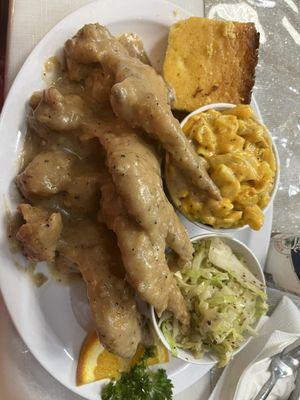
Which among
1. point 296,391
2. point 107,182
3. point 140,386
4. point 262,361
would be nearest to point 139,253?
point 107,182

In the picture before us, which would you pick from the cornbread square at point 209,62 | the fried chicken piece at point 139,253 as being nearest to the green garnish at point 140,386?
the fried chicken piece at point 139,253

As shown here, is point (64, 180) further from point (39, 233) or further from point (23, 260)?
point (23, 260)

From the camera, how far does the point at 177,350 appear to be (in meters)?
2.22

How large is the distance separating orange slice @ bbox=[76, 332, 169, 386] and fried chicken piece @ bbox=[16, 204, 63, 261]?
1.43 ft

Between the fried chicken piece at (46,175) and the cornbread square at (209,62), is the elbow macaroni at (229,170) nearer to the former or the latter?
the cornbread square at (209,62)

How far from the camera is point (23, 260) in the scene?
6.66 ft

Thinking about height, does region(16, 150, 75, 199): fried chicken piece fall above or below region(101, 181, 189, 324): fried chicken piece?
above

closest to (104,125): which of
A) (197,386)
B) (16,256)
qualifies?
(16,256)

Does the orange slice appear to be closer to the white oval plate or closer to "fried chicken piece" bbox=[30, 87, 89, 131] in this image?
the white oval plate

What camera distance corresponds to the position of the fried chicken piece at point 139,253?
5.92 feet

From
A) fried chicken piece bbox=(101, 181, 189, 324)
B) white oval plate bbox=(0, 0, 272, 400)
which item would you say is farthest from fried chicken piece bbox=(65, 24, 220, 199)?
fried chicken piece bbox=(101, 181, 189, 324)

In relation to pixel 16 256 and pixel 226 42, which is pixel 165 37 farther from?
pixel 16 256

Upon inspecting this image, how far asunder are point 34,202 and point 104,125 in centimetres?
41

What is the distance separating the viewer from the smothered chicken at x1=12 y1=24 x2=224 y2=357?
1832 mm
